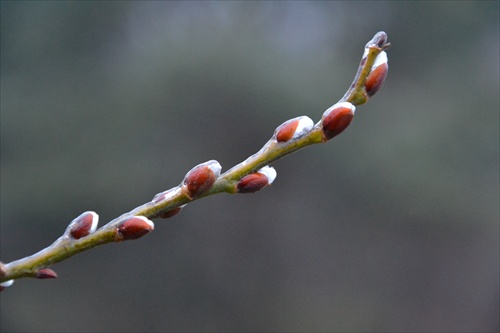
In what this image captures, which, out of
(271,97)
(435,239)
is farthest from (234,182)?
(435,239)

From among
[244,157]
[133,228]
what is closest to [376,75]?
[133,228]

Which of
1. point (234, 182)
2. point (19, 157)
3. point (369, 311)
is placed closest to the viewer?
point (234, 182)

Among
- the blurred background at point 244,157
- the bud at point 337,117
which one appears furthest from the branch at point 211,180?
the blurred background at point 244,157

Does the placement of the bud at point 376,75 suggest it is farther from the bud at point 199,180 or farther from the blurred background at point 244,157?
the blurred background at point 244,157

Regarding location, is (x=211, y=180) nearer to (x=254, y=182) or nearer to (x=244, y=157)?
(x=254, y=182)

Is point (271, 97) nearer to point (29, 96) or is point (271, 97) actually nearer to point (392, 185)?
point (392, 185)

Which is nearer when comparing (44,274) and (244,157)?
(44,274)
